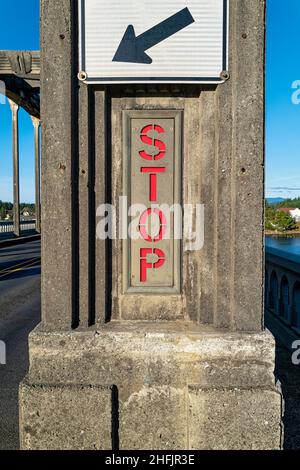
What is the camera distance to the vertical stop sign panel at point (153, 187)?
250 cm

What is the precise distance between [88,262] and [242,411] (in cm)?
165

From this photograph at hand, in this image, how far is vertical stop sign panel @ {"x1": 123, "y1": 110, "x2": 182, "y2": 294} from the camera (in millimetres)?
2504

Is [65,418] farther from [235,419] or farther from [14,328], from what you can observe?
[14,328]

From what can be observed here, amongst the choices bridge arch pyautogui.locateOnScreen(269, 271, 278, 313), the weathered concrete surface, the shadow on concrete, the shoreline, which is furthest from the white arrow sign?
the shoreline

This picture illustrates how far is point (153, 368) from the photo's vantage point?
233cm

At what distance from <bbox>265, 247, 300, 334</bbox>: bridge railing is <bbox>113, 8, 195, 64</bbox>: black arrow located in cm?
336

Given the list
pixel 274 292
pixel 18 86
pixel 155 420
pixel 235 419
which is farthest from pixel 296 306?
pixel 18 86

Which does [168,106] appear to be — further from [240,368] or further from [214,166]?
[240,368]

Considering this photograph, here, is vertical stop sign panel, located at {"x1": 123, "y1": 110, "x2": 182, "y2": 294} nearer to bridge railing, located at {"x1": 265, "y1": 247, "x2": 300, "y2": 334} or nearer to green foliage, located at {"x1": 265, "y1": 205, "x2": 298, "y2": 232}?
bridge railing, located at {"x1": 265, "y1": 247, "x2": 300, "y2": 334}

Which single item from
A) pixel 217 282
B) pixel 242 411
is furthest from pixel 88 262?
pixel 242 411

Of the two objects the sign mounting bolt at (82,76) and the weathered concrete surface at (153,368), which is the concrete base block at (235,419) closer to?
the weathered concrete surface at (153,368)

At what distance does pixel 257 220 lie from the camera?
7.70ft

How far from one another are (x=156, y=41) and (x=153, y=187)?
114cm

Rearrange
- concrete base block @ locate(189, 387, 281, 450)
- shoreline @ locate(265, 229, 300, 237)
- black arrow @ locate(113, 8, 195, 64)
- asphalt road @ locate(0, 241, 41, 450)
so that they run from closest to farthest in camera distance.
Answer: concrete base block @ locate(189, 387, 281, 450), black arrow @ locate(113, 8, 195, 64), asphalt road @ locate(0, 241, 41, 450), shoreline @ locate(265, 229, 300, 237)
